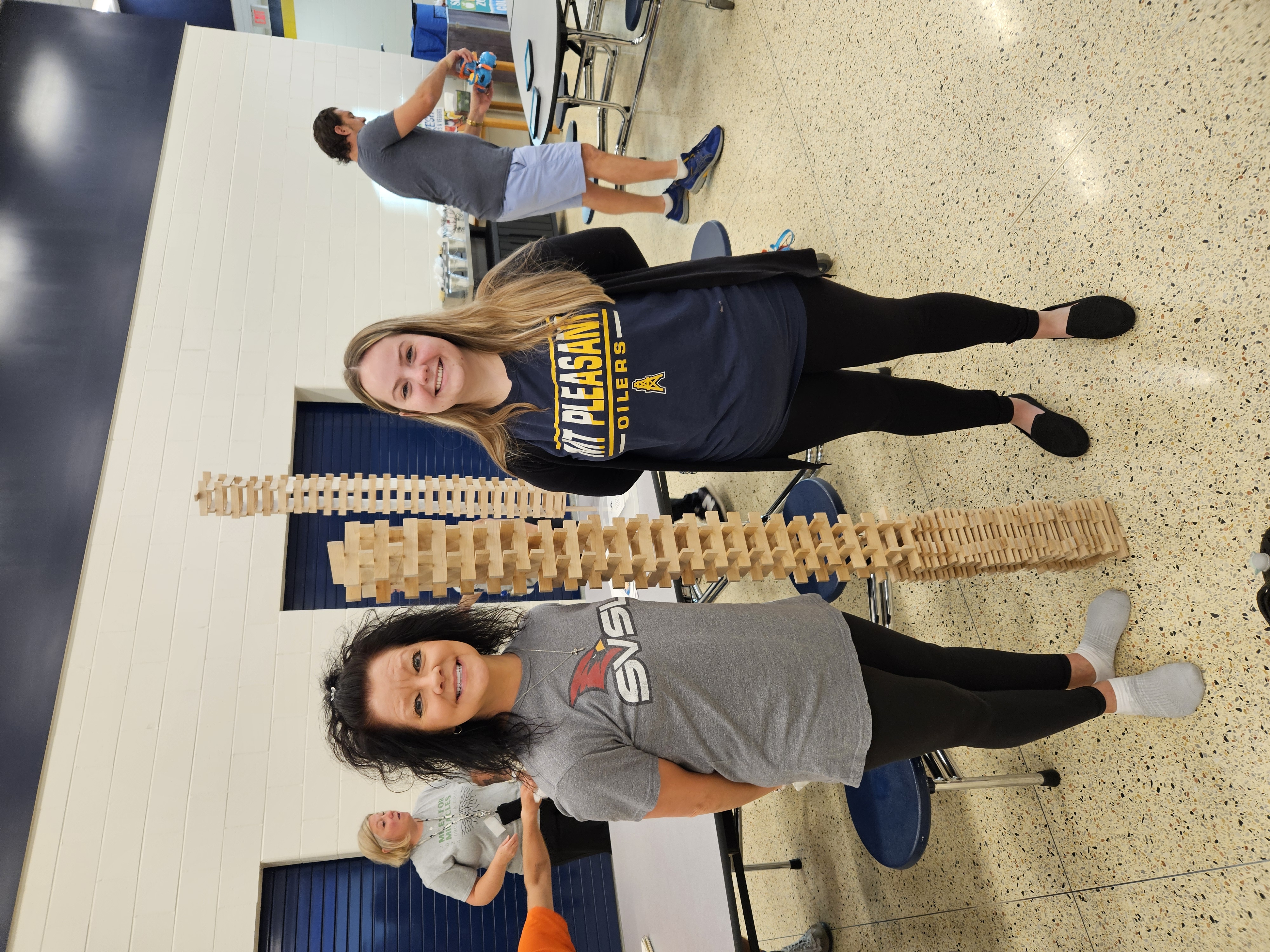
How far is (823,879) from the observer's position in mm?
2510

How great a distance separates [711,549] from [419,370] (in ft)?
2.17

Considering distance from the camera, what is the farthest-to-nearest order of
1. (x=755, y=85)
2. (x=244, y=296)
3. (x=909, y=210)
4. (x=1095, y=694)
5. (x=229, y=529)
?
(x=244, y=296), (x=229, y=529), (x=755, y=85), (x=909, y=210), (x=1095, y=694)

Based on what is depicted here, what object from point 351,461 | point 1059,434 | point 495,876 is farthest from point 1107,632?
point 351,461

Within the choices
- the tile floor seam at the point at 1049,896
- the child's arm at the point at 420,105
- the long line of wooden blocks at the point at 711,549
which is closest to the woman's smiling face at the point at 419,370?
the long line of wooden blocks at the point at 711,549

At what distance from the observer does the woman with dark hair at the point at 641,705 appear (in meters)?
1.12

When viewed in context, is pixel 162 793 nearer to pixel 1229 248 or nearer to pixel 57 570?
pixel 57 570

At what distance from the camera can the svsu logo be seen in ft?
3.67

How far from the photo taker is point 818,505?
6.85ft

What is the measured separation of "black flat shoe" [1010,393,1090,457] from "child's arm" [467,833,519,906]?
2258 millimetres

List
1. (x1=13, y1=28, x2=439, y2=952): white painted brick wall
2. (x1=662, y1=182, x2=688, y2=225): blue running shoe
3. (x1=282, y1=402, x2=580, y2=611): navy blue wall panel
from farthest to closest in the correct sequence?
(x1=282, y1=402, x2=580, y2=611): navy blue wall panel < (x1=662, y1=182, x2=688, y2=225): blue running shoe < (x1=13, y1=28, x2=439, y2=952): white painted brick wall

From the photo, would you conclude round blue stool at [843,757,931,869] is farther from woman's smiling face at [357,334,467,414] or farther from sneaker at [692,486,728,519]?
sneaker at [692,486,728,519]

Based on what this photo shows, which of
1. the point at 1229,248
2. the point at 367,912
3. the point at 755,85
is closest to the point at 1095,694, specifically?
the point at 1229,248

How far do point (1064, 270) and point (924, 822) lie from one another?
134 cm

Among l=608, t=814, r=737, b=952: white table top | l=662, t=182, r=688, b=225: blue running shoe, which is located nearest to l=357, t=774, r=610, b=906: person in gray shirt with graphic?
l=608, t=814, r=737, b=952: white table top
